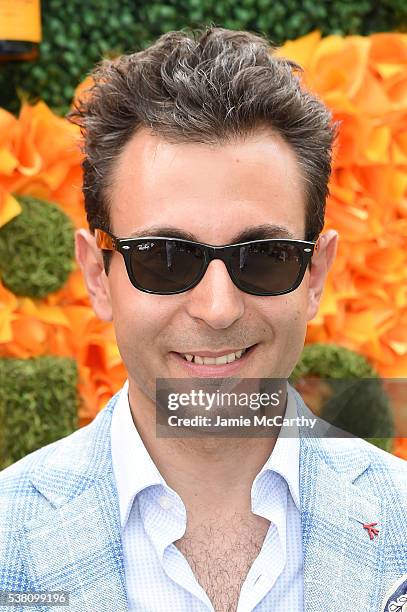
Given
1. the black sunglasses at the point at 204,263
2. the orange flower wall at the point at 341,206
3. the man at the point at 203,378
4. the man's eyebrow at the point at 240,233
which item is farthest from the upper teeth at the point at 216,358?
the orange flower wall at the point at 341,206

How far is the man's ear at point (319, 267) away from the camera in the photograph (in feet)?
7.50

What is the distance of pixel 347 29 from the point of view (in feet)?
12.6

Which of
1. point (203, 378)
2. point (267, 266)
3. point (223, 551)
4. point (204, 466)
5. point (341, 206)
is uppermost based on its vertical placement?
point (267, 266)

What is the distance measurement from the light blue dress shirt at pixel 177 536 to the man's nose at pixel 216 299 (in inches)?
14.1

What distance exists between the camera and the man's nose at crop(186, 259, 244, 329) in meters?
1.94

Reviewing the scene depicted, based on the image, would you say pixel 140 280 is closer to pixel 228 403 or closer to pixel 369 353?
pixel 228 403

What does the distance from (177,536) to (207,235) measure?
2.09ft

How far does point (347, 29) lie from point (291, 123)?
1811mm

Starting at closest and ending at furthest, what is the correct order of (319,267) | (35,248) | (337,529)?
(337,529)
(319,267)
(35,248)

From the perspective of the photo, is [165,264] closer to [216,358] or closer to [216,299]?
[216,299]

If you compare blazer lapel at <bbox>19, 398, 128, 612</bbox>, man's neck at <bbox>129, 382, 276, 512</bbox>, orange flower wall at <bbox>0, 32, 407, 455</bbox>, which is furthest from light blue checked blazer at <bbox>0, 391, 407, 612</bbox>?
orange flower wall at <bbox>0, 32, 407, 455</bbox>

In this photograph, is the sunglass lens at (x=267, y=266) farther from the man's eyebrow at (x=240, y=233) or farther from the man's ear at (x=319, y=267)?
the man's ear at (x=319, y=267)

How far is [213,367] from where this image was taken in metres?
2.05

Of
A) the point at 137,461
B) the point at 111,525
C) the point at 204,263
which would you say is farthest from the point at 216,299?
the point at 111,525
